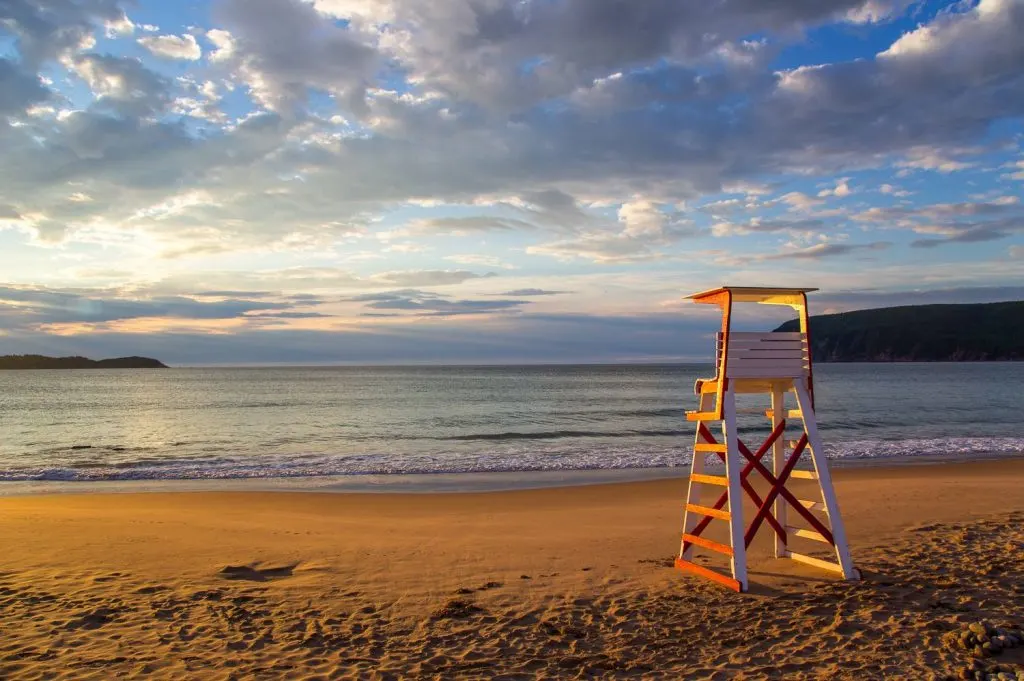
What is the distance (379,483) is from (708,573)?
10652mm

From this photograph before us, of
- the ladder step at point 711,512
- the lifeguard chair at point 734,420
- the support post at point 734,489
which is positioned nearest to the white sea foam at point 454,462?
the ladder step at point 711,512

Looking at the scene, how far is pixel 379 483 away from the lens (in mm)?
16500

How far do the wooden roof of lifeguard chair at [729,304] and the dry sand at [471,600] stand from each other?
2.05 metres

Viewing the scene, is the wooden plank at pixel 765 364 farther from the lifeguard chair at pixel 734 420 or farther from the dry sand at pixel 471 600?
the dry sand at pixel 471 600

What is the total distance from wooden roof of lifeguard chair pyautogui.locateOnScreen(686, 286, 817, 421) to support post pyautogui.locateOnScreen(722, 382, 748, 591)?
0.31 ft

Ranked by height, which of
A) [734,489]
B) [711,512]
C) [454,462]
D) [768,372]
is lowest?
[454,462]

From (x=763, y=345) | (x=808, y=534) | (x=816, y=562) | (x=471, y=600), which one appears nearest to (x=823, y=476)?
(x=808, y=534)

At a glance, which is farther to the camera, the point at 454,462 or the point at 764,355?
the point at 454,462

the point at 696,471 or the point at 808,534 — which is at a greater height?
the point at 696,471

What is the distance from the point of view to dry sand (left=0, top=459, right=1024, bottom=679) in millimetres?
5336

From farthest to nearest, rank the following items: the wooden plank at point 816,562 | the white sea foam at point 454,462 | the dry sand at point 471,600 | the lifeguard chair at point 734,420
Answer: the white sea foam at point 454,462 < the wooden plank at point 816,562 < the lifeguard chair at point 734,420 < the dry sand at point 471,600

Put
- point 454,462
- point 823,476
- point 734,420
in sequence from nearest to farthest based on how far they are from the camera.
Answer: point 734,420
point 823,476
point 454,462

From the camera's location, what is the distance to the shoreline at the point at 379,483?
50.9 feet

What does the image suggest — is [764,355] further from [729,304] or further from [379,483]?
[379,483]
